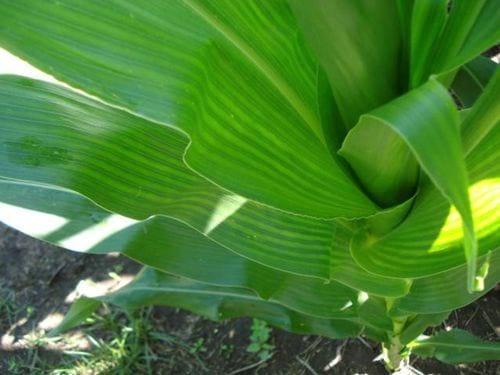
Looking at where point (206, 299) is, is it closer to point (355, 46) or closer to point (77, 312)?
point (77, 312)

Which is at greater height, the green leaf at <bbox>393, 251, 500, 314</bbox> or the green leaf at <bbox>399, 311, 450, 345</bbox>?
the green leaf at <bbox>393, 251, 500, 314</bbox>

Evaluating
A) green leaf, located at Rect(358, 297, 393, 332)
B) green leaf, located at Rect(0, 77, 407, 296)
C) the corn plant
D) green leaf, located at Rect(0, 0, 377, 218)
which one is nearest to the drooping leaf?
green leaf, located at Rect(358, 297, 393, 332)

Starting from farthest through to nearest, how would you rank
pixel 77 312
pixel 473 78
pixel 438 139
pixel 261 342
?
pixel 261 342 → pixel 77 312 → pixel 473 78 → pixel 438 139

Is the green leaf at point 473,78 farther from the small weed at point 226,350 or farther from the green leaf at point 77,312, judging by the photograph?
the small weed at point 226,350

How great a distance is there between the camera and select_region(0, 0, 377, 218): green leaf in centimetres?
42

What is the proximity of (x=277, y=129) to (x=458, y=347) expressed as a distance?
625 millimetres

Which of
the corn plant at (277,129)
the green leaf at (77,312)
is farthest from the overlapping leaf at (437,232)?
the green leaf at (77,312)

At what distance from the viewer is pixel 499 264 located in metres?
0.75

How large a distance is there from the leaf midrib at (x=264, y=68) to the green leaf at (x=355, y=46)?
0.04 metres

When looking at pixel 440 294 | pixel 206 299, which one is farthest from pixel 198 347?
pixel 440 294

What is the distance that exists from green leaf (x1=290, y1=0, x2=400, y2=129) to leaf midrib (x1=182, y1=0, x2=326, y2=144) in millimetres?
45

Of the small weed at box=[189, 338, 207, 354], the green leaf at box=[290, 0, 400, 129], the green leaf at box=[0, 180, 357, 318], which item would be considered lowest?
the small weed at box=[189, 338, 207, 354]

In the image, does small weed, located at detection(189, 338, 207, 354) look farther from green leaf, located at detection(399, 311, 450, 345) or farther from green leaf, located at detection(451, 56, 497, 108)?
green leaf, located at detection(451, 56, 497, 108)

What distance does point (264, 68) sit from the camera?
508 millimetres
